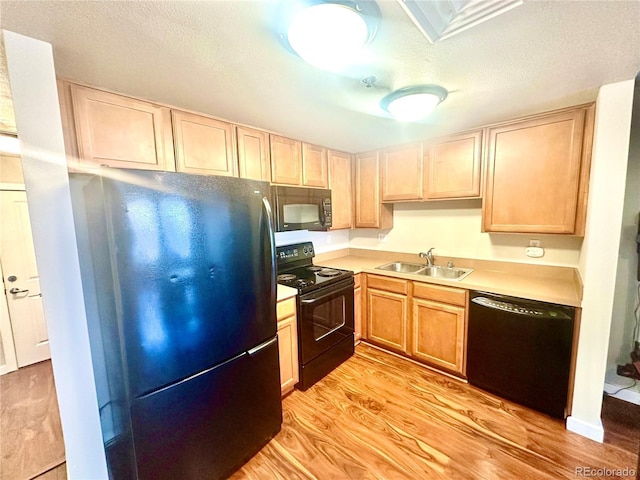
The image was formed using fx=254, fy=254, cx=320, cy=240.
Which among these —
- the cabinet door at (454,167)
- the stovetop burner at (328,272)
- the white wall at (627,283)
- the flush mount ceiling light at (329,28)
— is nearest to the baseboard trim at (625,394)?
the white wall at (627,283)

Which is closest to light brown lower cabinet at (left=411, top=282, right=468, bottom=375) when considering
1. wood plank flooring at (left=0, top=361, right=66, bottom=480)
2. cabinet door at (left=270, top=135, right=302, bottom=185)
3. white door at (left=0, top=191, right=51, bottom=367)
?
cabinet door at (left=270, top=135, right=302, bottom=185)

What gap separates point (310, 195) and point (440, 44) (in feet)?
4.98

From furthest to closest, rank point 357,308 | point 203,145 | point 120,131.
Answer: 1. point 357,308
2. point 203,145
3. point 120,131

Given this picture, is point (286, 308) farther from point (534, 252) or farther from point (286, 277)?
point (534, 252)

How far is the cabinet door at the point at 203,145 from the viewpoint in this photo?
167 centimetres

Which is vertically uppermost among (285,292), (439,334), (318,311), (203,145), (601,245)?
(203,145)

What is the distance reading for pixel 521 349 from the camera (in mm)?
1852

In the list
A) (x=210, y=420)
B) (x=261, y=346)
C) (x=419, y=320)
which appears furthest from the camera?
(x=419, y=320)

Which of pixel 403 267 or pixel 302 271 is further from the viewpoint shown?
pixel 403 267

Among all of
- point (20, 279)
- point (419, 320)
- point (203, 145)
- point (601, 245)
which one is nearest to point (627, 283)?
point (601, 245)

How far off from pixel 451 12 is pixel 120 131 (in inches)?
67.2

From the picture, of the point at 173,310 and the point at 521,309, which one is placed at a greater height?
the point at 173,310

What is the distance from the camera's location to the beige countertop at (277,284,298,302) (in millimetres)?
1924

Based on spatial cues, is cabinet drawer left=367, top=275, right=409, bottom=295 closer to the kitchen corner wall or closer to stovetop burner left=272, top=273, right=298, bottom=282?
the kitchen corner wall
